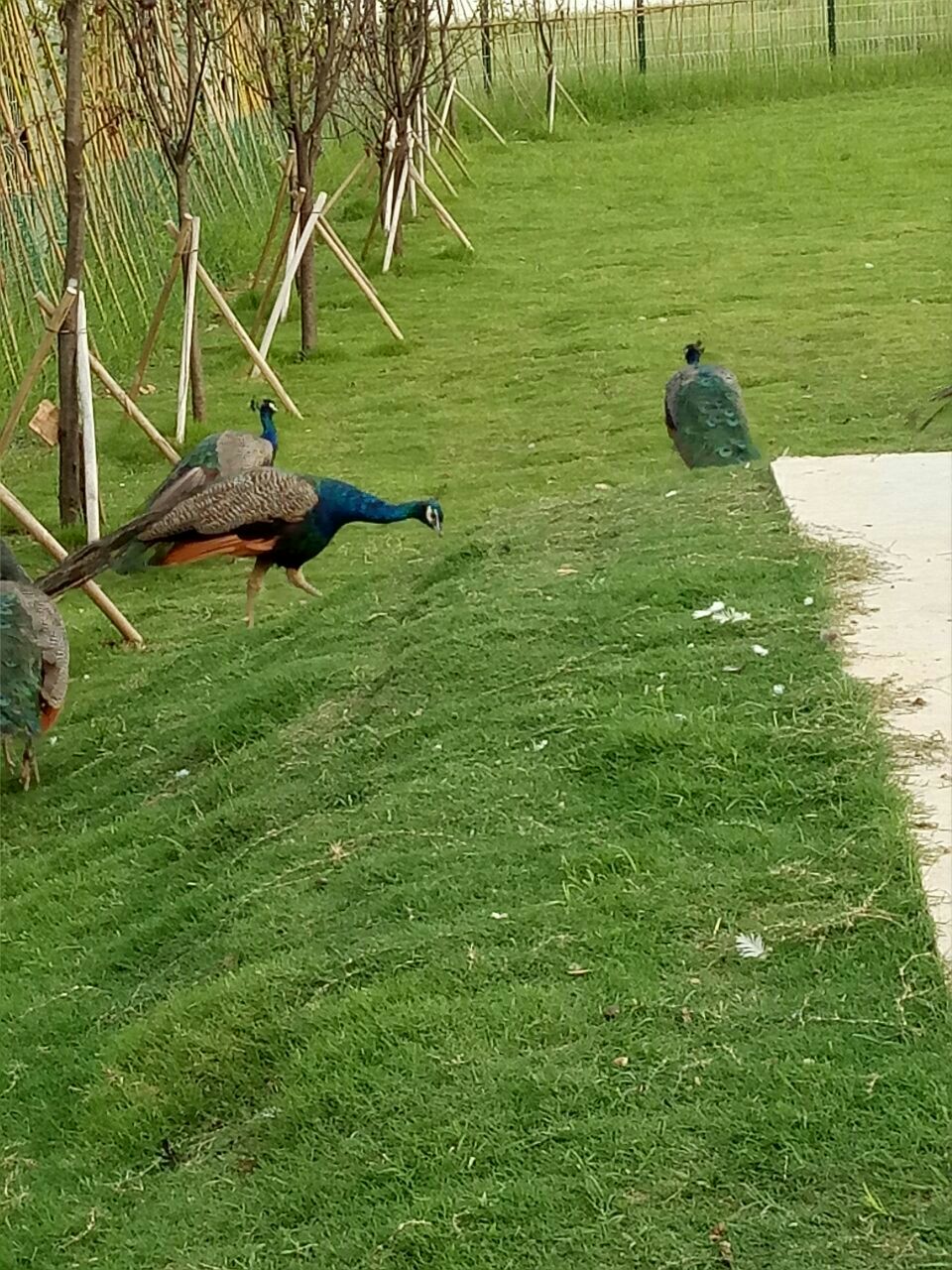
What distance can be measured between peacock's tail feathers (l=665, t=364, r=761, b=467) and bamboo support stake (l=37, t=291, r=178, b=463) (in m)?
2.29

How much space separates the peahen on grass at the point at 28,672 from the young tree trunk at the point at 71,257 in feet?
5.86

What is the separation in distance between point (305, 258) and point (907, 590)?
264 inches

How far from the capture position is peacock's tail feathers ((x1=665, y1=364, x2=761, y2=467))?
255 inches

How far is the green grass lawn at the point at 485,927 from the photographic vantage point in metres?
2.38

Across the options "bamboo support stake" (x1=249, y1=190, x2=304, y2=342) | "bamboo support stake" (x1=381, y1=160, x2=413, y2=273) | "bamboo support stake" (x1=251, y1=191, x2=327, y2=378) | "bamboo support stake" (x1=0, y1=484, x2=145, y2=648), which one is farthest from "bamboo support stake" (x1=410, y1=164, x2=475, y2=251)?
"bamboo support stake" (x1=0, y1=484, x2=145, y2=648)

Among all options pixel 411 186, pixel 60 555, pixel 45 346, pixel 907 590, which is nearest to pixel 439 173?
pixel 411 186

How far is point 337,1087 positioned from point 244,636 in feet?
10.3

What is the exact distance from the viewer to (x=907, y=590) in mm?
3949

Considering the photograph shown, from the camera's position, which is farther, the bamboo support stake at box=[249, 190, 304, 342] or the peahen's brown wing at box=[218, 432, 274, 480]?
the bamboo support stake at box=[249, 190, 304, 342]

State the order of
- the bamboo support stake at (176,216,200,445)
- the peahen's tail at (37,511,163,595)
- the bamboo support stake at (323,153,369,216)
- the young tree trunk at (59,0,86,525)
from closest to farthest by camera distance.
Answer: the peahen's tail at (37,511,163,595)
the young tree trunk at (59,0,86,525)
the bamboo support stake at (176,216,200,445)
the bamboo support stake at (323,153,369,216)

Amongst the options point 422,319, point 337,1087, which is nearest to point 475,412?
point 422,319

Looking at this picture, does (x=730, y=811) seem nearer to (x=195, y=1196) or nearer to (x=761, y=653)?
(x=761, y=653)

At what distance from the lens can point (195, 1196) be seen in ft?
8.83

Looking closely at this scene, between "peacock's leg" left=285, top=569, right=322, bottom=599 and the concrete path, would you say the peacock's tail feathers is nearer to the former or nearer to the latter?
the concrete path
